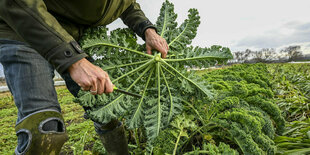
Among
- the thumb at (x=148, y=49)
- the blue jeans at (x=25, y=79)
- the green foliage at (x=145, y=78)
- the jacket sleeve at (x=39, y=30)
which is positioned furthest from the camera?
the thumb at (x=148, y=49)

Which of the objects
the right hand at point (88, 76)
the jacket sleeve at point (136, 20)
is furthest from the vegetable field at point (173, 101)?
the right hand at point (88, 76)

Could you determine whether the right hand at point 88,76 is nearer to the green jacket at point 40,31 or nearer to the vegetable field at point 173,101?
the green jacket at point 40,31

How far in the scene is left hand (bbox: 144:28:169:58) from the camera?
204 cm

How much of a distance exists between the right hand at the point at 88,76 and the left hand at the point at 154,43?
1009mm

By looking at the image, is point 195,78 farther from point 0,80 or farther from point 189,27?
point 0,80

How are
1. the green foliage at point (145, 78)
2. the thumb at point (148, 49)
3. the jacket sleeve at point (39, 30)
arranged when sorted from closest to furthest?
the jacket sleeve at point (39, 30)
the green foliage at point (145, 78)
the thumb at point (148, 49)

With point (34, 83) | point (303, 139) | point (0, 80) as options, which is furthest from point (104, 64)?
point (0, 80)

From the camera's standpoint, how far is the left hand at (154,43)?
2.04 metres

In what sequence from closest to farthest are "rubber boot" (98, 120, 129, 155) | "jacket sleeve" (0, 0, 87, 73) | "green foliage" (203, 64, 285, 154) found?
"jacket sleeve" (0, 0, 87, 73), "green foliage" (203, 64, 285, 154), "rubber boot" (98, 120, 129, 155)

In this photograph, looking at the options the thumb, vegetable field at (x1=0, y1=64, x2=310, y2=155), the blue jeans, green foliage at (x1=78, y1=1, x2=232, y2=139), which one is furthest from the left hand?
the blue jeans

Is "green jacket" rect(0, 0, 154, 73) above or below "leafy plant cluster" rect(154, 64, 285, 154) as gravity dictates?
above

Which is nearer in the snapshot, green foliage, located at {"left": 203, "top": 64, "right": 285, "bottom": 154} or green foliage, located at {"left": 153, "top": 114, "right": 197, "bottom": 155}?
green foliage, located at {"left": 203, "top": 64, "right": 285, "bottom": 154}

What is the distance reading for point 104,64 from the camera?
1943 mm

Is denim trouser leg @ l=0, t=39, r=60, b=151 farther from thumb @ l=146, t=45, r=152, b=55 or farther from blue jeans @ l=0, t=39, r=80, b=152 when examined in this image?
thumb @ l=146, t=45, r=152, b=55
